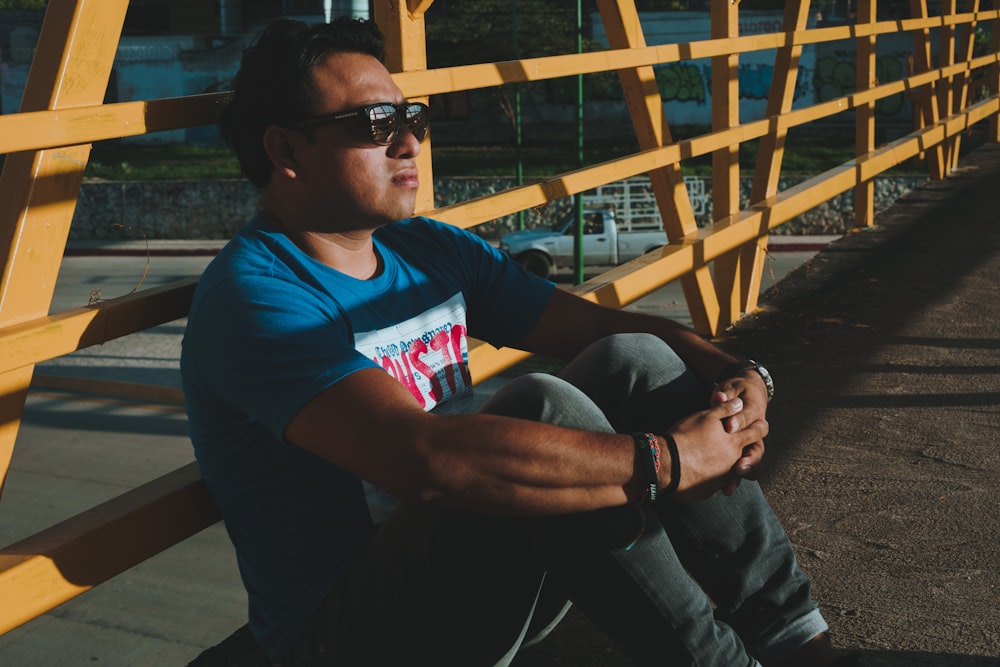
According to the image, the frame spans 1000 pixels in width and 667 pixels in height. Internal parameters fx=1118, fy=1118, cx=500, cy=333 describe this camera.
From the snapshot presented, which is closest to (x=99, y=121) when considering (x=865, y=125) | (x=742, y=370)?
(x=742, y=370)

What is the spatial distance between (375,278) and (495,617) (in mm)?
646

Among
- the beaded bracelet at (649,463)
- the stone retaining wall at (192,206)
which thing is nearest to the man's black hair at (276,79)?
the beaded bracelet at (649,463)

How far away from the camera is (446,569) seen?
1.58 meters

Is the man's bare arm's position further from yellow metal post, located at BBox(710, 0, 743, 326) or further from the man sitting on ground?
yellow metal post, located at BBox(710, 0, 743, 326)

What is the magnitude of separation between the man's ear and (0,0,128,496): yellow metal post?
279mm

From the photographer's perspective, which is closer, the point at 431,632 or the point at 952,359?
the point at 431,632

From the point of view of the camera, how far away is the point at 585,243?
70.4ft

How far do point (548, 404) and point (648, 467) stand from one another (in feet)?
0.58

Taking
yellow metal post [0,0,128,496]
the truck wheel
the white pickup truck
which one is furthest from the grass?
yellow metal post [0,0,128,496]

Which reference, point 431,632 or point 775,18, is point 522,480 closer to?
point 431,632

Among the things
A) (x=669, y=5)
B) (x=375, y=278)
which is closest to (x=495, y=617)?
(x=375, y=278)

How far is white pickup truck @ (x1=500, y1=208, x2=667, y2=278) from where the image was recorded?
21000 millimetres

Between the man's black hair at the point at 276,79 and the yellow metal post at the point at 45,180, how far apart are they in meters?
0.23

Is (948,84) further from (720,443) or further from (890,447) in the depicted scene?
(720,443)
